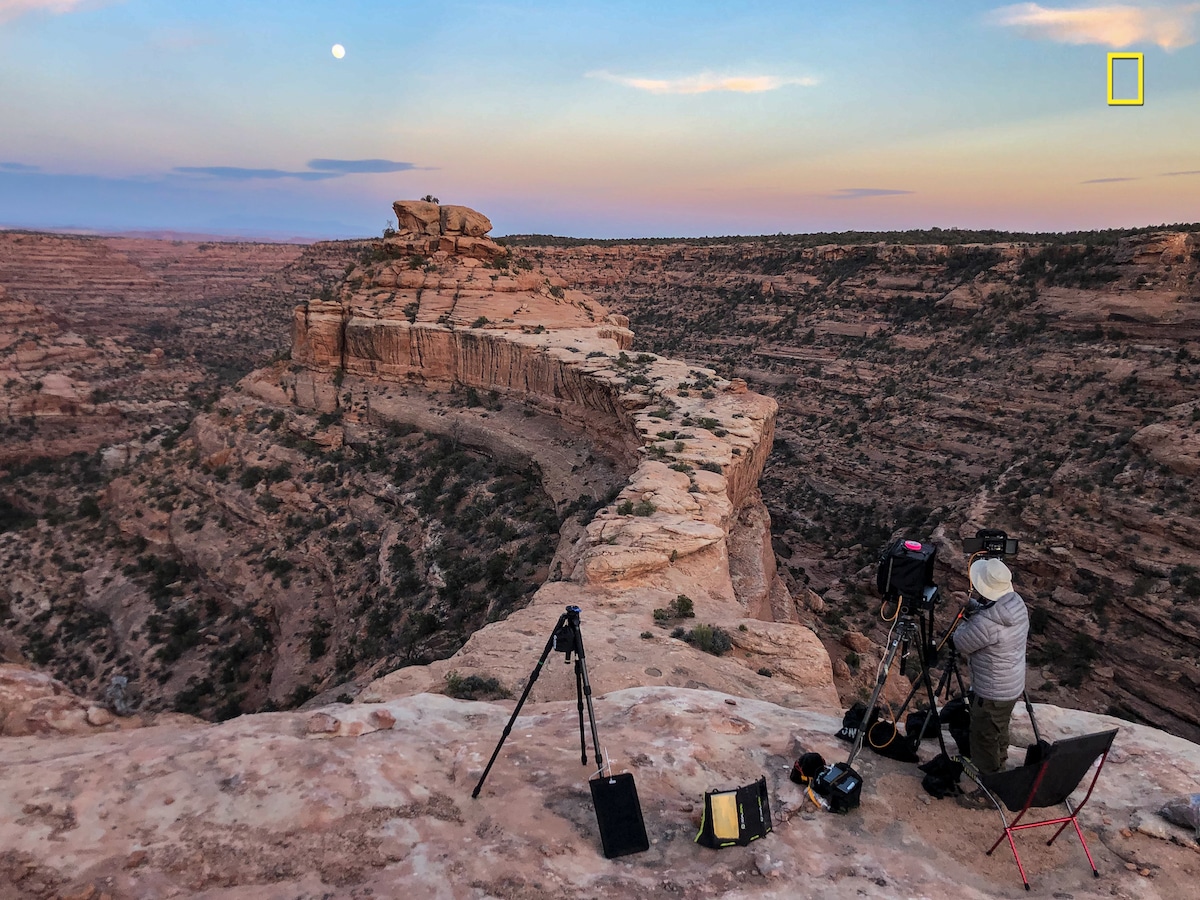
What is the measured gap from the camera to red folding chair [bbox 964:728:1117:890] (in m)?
3.83

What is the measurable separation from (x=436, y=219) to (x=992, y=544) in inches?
1089

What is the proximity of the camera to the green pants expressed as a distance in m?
1.04

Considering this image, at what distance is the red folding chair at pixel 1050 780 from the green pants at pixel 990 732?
0.44m

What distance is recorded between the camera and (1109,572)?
18547 millimetres

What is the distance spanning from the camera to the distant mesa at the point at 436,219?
91.1 feet

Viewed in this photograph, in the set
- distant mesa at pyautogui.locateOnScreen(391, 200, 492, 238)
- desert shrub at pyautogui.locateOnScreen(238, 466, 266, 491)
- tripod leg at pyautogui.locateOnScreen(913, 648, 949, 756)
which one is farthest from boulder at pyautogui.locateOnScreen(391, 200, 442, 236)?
tripod leg at pyautogui.locateOnScreen(913, 648, 949, 756)

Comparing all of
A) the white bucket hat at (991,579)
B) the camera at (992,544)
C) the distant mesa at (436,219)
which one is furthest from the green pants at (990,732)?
the distant mesa at (436,219)

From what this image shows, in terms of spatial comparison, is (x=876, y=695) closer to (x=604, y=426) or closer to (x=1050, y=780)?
(x=1050, y=780)

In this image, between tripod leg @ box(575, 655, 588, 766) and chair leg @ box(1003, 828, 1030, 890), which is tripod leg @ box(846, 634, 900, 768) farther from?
tripod leg @ box(575, 655, 588, 766)

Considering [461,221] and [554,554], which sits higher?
[461,221]

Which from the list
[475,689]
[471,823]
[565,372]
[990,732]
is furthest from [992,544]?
[565,372]

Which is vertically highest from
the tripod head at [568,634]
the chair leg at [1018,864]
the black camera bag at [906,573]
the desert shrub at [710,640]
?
the black camera bag at [906,573]

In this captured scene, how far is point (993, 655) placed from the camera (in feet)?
14.7

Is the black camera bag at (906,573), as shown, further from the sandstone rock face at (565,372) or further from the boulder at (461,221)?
the boulder at (461,221)
